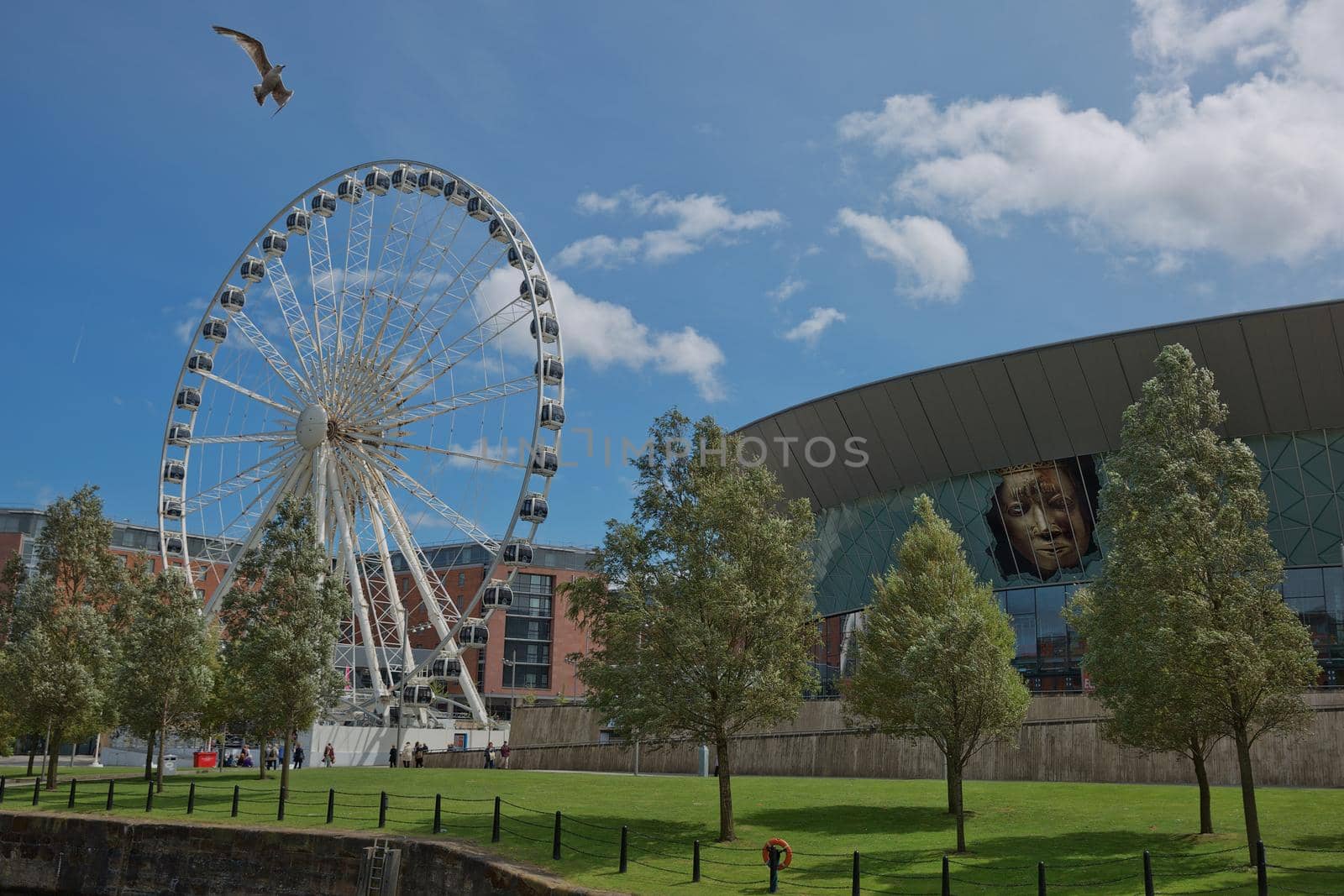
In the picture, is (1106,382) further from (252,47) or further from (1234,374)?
(252,47)

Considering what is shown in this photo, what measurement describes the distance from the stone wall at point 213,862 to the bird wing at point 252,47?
1665cm

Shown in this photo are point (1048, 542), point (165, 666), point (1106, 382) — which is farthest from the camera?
point (1048, 542)

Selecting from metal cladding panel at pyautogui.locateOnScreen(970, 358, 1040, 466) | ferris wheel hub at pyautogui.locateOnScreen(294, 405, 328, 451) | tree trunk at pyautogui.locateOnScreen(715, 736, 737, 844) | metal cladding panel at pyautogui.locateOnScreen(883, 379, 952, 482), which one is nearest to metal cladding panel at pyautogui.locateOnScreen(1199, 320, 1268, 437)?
metal cladding panel at pyautogui.locateOnScreen(970, 358, 1040, 466)

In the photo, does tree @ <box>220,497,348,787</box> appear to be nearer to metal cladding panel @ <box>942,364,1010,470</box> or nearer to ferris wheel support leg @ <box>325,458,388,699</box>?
ferris wheel support leg @ <box>325,458,388,699</box>

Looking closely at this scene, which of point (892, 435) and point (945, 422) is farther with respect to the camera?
point (892, 435)

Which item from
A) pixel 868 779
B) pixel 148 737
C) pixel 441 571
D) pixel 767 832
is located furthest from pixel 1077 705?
pixel 441 571

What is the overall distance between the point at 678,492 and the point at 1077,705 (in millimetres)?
17450

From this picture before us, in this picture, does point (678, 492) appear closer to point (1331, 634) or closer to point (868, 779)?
point (868, 779)

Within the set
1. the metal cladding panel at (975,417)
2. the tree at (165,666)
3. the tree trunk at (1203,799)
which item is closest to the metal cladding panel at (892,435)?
the metal cladding panel at (975,417)

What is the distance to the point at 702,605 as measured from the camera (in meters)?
26.4

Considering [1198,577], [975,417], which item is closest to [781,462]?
[975,417]

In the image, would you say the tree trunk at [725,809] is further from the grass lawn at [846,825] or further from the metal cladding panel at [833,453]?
the metal cladding panel at [833,453]

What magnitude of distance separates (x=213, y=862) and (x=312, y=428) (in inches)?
1170

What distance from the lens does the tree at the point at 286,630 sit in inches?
1350
